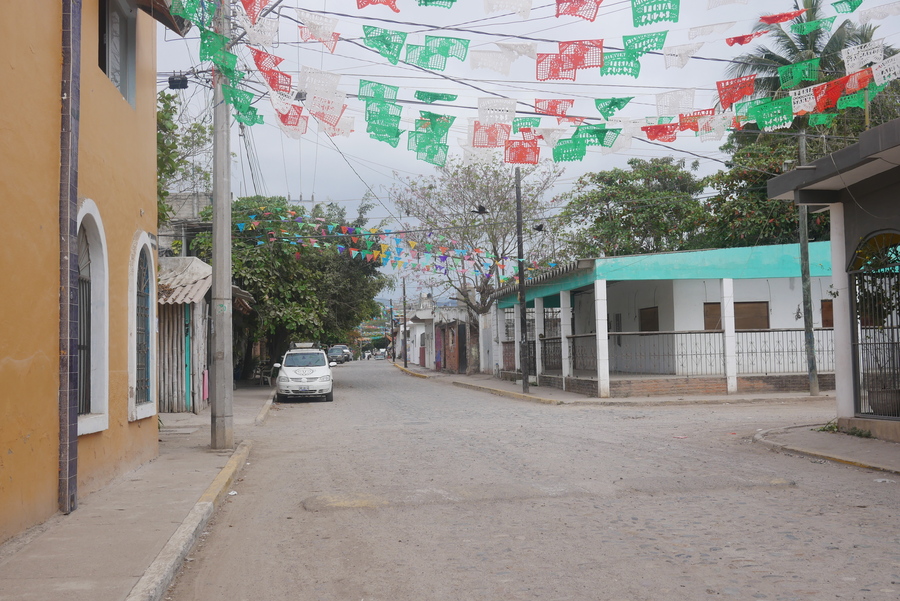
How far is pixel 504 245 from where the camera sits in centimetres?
3650

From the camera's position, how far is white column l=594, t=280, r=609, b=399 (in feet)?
74.1

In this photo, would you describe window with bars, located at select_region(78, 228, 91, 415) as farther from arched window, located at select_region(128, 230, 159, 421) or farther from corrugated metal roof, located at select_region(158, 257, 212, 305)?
corrugated metal roof, located at select_region(158, 257, 212, 305)

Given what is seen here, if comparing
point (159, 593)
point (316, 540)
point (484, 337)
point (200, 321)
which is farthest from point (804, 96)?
point (484, 337)

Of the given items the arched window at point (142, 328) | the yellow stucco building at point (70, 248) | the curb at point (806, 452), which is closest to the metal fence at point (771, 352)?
the curb at point (806, 452)

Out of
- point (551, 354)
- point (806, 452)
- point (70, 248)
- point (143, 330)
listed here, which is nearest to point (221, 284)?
point (143, 330)

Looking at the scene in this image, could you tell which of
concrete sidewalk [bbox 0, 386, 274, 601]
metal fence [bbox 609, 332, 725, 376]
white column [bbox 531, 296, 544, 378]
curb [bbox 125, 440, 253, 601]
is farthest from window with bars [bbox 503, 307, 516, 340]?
curb [bbox 125, 440, 253, 601]

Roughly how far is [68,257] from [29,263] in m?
0.70

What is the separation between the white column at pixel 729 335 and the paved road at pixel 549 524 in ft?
32.3

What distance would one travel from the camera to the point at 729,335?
22766 millimetres

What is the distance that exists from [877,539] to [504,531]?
2980 mm

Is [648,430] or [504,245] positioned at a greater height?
[504,245]

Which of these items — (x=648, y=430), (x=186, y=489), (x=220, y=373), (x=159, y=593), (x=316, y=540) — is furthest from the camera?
(x=648, y=430)

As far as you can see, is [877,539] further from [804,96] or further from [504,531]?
[804,96]

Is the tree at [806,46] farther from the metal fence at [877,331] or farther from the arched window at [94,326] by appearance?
the arched window at [94,326]
